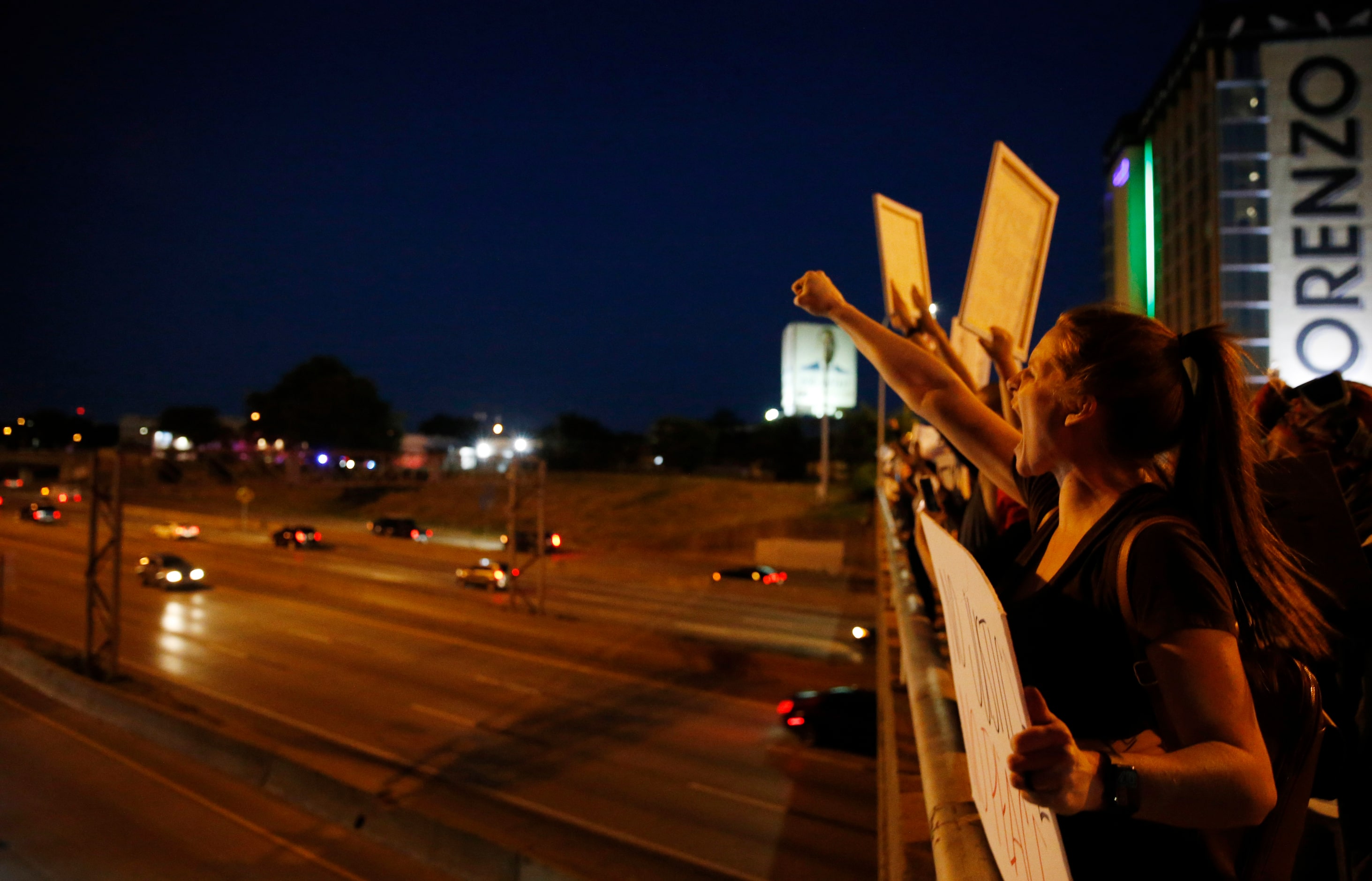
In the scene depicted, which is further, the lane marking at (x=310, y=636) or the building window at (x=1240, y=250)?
the building window at (x=1240, y=250)

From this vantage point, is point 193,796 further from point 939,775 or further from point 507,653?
point 939,775

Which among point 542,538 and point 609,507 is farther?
point 609,507

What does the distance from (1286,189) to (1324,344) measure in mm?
4438

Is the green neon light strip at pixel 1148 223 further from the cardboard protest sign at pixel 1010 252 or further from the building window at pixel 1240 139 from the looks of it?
the cardboard protest sign at pixel 1010 252

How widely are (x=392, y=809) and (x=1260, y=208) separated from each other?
110 ft

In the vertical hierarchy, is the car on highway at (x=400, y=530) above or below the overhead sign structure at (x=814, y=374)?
below

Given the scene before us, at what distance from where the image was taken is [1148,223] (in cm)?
1884

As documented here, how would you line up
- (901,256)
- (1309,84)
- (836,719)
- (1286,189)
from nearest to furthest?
(901,256)
(836,719)
(1286,189)
(1309,84)

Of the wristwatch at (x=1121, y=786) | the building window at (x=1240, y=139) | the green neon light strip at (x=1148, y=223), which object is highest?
→ the building window at (x=1240, y=139)

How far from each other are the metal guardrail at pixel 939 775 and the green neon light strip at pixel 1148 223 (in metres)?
12.0

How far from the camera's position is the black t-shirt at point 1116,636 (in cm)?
118

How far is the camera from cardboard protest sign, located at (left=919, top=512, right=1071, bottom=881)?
1097 mm

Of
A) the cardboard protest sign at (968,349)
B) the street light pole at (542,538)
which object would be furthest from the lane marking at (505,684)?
the cardboard protest sign at (968,349)

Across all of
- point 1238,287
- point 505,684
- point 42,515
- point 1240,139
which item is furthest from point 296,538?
point 1240,139
